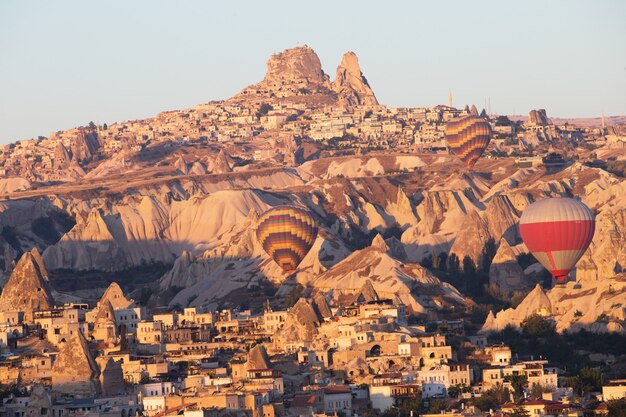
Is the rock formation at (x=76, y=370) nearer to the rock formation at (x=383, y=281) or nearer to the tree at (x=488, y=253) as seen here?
the rock formation at (x=383, y=281)

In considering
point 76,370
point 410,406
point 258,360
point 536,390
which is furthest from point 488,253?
point 410,406

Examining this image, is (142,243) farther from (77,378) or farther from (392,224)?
(77,378)

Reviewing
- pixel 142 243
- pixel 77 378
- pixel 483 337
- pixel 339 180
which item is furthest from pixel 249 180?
pixel 77 378

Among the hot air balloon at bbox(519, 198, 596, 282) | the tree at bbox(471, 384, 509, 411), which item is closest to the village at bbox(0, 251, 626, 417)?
the tree at bbox(471, 384, 509, 411)

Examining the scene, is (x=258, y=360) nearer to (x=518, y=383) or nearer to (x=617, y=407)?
(x=518, y=383)

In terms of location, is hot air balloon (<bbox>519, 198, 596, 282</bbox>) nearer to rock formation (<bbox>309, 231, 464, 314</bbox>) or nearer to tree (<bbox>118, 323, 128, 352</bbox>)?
rock formation (<bbox>309, 231, 464, 314</bbox>)
